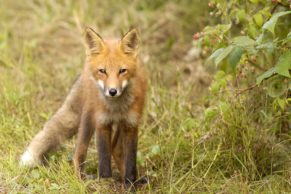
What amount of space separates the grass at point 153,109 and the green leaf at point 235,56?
2.00ft

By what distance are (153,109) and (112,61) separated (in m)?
1.63

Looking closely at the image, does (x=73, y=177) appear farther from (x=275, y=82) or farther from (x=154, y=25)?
(x=154, y=25)

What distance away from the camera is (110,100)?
4.68 meters

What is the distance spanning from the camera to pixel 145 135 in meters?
5.74

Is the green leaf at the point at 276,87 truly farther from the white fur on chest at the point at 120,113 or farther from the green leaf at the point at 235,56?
A: the white fur on chest at the point at 120,113

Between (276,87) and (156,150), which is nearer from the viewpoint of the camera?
(276,87)

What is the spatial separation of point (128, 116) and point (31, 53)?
3189 mm

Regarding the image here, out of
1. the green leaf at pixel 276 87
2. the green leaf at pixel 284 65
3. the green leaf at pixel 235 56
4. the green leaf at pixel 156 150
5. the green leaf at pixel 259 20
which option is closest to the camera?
the green leaf at pixel 284 65

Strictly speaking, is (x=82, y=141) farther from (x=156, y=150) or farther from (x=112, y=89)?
(x=112, y=89)

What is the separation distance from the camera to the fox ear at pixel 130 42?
4664 mm

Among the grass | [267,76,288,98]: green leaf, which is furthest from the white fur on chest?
[267,76,288,98]: green leaf

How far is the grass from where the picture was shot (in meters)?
4.78

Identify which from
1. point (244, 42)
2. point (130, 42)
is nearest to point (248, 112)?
point (244, 42)

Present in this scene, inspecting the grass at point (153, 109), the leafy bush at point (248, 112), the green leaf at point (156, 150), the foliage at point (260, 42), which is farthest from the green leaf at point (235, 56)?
the green leaf at point (156, 150)
